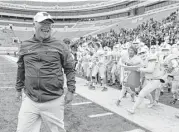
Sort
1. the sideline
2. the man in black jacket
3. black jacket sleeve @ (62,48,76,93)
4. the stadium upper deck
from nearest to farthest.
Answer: the man in black jacket → black jacket sleeve @ (62,48,76,93) → the sideline → the stadium upper deck

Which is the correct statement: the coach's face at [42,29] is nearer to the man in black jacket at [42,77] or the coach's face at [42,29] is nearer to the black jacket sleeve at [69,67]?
the man in black jacket at [42,77]

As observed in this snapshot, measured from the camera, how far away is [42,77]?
2.68 metres

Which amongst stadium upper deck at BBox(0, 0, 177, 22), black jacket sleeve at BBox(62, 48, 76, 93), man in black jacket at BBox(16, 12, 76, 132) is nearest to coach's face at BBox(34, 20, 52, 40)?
man in black jacket at BBox(16, 12, 76, 132)

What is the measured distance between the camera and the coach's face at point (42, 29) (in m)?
2.71

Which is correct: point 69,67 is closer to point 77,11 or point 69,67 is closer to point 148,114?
point 148,114

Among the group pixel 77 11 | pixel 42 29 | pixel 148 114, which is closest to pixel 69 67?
pixel 42 29

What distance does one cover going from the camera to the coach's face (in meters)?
2.71

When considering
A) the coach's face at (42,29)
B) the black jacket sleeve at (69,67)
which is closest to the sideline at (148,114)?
the black jacket sleeve at (69,67)

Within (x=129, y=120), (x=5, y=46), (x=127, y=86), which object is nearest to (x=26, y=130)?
(x=129, y=120)

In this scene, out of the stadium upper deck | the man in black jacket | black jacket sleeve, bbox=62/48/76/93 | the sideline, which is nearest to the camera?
the man in black jacket

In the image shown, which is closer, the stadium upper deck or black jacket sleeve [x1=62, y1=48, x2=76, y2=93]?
black jacket sleeve [x1=62, y1=48, x2=76, y2=93]

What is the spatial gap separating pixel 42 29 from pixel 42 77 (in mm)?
566

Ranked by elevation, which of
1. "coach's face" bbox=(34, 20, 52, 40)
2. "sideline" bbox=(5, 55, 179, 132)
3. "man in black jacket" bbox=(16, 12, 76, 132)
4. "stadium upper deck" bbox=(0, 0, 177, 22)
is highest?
"stadium upper deck" bbox=(0, 0, 177, 22)

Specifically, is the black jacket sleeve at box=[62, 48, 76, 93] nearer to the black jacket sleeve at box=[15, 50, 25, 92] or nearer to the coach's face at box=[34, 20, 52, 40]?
the coach's face at box=[34, 20, 52, 40]
